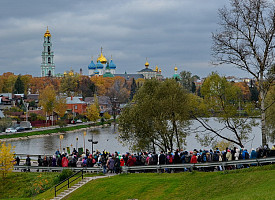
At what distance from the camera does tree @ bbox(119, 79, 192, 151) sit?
33.8m

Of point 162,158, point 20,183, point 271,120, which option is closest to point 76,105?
point 271,120

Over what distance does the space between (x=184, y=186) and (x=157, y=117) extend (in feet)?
49.0

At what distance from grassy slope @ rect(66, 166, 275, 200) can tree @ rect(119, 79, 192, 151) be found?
11267mm

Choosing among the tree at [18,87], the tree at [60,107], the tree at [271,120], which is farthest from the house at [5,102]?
the tree at [271,120]

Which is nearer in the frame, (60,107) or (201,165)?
(201,165)

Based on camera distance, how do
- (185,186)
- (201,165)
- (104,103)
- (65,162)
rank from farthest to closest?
1. (104,103)
2. (65,162)
3. (201,165)
4. (185,186)

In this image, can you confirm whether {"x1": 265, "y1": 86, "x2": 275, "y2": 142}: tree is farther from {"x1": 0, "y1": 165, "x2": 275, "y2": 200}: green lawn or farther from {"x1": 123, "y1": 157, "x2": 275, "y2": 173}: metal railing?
{"x1": 0, "y1": 165, "x2": 275, "y2": 200}: green lawn

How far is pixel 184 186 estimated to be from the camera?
64.8 ft

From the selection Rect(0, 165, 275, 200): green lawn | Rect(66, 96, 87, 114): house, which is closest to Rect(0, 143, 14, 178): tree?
Rect(0, 165, 275, 200): green lawn

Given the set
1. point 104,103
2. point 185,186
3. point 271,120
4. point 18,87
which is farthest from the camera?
point 18,87

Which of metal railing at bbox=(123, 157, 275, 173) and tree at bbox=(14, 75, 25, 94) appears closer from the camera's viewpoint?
metal railing at bbox=(123, 157, 275, 173)

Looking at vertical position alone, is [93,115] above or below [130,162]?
above

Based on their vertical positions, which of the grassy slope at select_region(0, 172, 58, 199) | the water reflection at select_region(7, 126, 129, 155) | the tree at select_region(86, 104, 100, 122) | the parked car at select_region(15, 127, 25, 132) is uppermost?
the tree at select_region(86, 104, 100, 122)

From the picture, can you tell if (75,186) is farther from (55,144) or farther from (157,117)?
(55,144)
